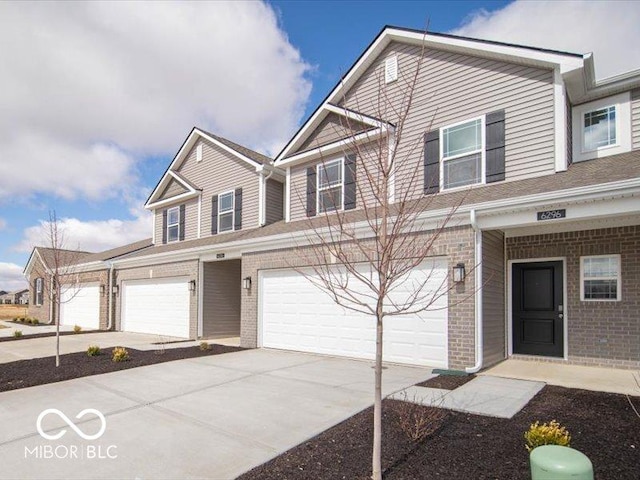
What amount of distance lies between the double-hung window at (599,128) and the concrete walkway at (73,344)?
11384mm

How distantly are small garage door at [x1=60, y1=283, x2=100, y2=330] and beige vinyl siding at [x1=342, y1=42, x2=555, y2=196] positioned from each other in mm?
16085

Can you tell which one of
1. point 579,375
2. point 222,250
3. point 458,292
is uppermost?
point 222,250

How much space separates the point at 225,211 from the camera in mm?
16094

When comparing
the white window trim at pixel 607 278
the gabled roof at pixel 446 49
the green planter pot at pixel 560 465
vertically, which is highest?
the gabled roof at pixel 446 49

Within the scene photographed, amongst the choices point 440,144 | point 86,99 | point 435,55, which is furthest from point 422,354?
point 86,99

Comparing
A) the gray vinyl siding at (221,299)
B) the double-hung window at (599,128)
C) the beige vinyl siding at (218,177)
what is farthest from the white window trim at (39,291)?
the double-hung window at (599,128)

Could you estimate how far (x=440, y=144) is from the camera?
10.3m

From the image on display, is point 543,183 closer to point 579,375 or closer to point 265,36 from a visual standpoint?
point 579,375

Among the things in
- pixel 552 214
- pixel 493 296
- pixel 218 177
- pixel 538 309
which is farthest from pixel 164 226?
pixel 552 214

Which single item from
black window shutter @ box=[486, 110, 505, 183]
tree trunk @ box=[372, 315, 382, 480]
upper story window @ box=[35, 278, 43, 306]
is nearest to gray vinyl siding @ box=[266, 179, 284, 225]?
black window shutter @ box=[486, 110, 505, 183]

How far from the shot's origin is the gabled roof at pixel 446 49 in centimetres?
874

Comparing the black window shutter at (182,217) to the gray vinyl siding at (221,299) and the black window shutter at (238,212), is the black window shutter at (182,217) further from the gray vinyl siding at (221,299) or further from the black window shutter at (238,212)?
the gray vinyl siding at (221,299)

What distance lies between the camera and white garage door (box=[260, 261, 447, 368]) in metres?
8.53

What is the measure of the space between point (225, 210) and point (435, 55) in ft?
30.8
